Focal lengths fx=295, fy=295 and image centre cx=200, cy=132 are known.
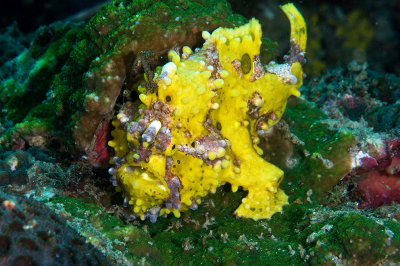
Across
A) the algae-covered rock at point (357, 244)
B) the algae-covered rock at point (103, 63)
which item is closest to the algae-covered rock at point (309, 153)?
the algae-covered rock at point (357, 244)

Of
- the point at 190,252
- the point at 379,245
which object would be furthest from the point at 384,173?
the point at 190,252

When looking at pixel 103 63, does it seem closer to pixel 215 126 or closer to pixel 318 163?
pixel 215 126

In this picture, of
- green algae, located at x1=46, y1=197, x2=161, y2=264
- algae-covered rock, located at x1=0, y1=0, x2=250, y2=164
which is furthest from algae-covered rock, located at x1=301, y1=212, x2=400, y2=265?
algae-covered rock, located at x1=0, y1=0, x2=250, y2=164

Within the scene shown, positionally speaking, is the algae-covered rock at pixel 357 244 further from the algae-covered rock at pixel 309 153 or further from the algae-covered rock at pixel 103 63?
the algae-covered rock at pixel 103 63

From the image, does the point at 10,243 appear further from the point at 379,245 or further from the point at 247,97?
the point at 379,245

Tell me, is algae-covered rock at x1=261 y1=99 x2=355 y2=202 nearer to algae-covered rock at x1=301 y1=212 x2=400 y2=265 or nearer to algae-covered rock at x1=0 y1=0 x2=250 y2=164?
algae-covered rock at x1=301 y1=212 x2=400 y2=265

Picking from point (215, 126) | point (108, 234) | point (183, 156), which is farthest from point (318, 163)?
point (108, 234)

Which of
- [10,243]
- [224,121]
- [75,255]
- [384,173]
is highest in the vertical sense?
[10,243]
